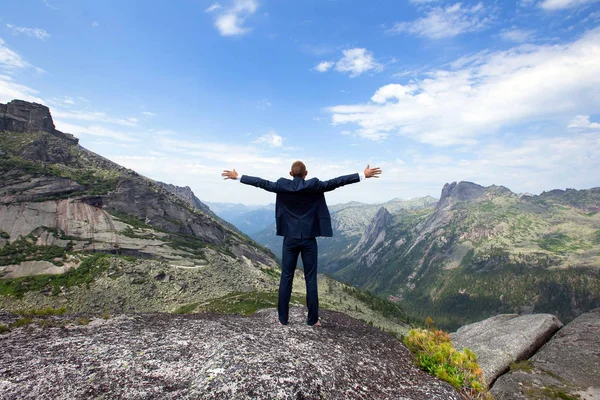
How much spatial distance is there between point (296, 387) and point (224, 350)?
8.32 ft

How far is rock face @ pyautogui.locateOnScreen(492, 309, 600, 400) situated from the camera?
15390 millimetres

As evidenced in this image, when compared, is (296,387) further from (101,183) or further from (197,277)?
(101,183)

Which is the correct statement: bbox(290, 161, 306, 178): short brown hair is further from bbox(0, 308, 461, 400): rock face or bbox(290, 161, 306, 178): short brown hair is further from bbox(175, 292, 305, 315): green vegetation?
bbox(175, 292, 305, 315): green vegetation

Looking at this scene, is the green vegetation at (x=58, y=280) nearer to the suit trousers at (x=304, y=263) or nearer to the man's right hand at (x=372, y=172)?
the suit trousers at (x=304, y=263)

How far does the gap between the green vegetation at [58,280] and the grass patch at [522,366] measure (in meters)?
73.6

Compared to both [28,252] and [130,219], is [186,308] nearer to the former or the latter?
[28,252]

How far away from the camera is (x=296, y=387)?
6.91 m

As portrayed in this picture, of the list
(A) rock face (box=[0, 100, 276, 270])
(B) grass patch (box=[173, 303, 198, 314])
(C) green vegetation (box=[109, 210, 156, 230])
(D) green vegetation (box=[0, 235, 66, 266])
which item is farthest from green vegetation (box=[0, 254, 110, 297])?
(C) green vegetation (box=[109, 210, 156, 230])

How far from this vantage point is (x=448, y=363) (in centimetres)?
913

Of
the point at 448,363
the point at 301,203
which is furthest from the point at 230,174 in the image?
the point at 448,363

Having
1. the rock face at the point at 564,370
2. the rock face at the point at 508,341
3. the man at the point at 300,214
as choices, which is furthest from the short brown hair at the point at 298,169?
the rock face at the point at 508,341

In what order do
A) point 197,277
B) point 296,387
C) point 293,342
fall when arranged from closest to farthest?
point 296,387, point 293,342, point 197,277

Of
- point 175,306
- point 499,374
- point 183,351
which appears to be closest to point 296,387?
point 183,351

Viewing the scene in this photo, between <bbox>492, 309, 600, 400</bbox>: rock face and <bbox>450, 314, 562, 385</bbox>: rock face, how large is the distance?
0.66 meters
